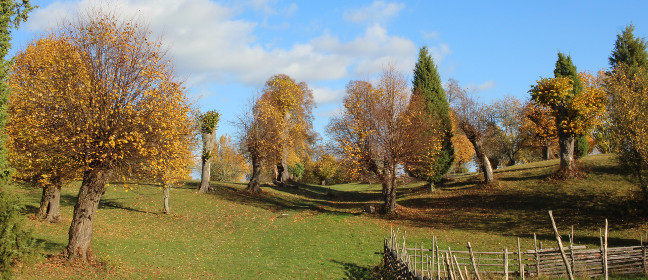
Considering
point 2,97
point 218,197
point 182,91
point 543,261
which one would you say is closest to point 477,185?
point 543,261

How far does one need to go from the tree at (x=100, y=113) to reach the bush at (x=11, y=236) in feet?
13.2

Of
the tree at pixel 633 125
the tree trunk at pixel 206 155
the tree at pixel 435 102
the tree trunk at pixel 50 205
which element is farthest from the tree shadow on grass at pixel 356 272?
the tree at pixel 435 102

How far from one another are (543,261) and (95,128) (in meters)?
19.6

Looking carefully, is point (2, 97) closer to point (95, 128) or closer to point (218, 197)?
point (95, 128)

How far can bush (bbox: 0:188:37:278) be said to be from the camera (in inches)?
403

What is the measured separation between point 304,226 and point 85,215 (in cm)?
1638

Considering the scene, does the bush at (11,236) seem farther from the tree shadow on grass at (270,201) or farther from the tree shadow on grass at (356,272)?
the tree shadow on grass at (270,201)

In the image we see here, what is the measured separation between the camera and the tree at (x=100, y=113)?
49.0ft

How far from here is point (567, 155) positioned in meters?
35.0

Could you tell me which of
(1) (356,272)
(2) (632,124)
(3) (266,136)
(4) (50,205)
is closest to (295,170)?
(3) (266,136)

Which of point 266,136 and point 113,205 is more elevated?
point 266,136

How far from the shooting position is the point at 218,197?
3797 centimetres

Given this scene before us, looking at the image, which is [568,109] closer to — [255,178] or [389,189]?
[389,189]

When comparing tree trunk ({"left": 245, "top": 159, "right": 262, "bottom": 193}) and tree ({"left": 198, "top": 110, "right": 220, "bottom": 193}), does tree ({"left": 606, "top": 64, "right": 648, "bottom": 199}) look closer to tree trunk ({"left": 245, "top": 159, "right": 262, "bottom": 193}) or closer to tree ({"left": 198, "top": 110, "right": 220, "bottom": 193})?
tree trunk ({"left": 245, "top": 159, "right": 262, "bottom": 193})
